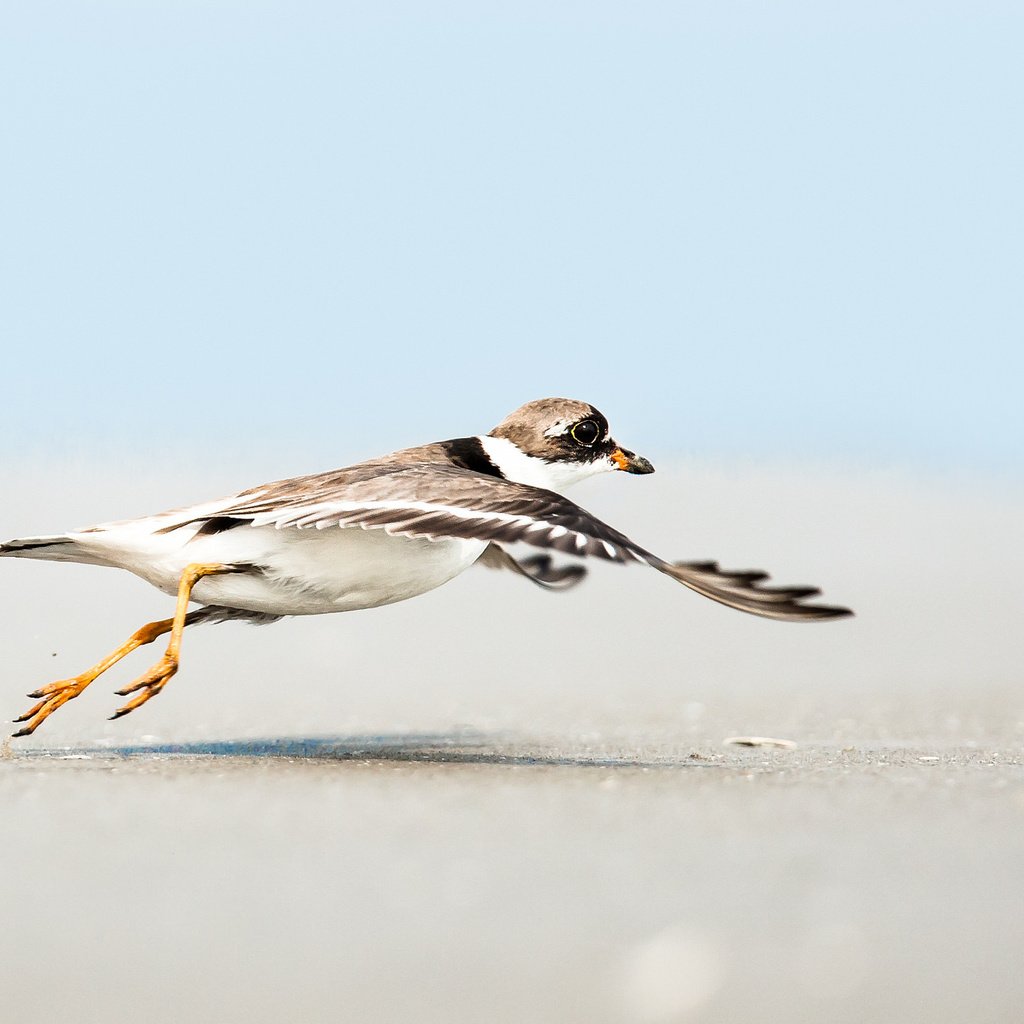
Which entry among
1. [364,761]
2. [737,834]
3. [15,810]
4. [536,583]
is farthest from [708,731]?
[15,810]

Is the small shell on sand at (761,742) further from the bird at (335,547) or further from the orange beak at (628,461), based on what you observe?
the orange beak at (628,461)

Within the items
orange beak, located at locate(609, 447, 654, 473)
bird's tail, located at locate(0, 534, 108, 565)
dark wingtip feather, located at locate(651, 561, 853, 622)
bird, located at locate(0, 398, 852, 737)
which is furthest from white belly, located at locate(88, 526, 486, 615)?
orange beak, located at locate(609, 447, 654, 473)

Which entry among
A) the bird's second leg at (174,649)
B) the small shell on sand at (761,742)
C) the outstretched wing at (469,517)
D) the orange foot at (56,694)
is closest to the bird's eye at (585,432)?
the outstretched wing at (469,517)

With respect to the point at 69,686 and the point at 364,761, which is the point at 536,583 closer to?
the point at 364,761

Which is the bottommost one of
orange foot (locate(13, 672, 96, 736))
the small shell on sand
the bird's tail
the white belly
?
the small shell on sand

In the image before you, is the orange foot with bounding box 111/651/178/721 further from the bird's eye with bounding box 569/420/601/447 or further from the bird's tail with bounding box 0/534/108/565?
the bird's eye with bounding box 569/420/601/447
